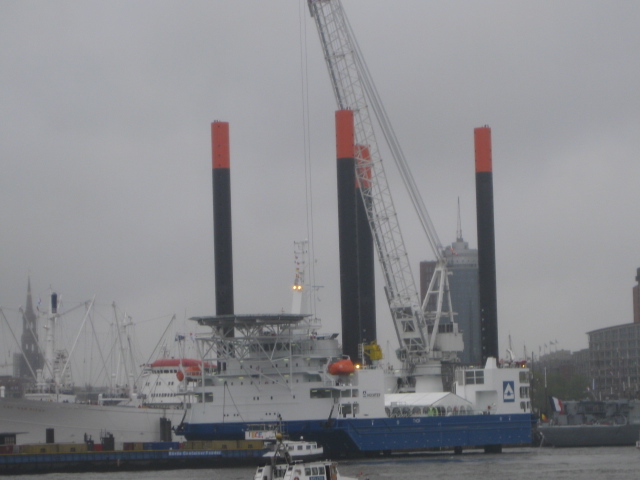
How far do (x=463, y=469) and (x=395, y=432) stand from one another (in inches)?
470

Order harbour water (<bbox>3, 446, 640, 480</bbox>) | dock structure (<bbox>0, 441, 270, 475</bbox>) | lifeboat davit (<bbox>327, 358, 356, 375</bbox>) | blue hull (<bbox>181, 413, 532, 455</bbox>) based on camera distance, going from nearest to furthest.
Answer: harbour water (<bbox>3, 446, 640, 480</bbox>)
dock structure (<bbox>0, 441, 270, 475</bbox>)
blue hull (<bbox>181, 413, 532, 455</bbox>)
lifeboat davit (<bbox>327, 358, 356, 375</bbox>)

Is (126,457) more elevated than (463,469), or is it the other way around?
(126,457)

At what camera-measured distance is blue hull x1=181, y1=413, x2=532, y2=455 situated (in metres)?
90.9

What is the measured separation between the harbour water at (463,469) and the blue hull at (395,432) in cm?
135

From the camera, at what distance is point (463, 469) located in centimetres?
8331

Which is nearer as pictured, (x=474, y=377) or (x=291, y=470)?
(x=291, y=470)

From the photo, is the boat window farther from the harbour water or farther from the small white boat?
the small white boat

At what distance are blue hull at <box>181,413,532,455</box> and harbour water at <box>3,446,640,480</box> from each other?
135 centimetres

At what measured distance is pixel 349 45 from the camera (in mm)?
118812

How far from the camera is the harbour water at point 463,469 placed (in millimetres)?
76562

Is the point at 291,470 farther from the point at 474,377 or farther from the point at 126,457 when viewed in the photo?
the point at 474,377

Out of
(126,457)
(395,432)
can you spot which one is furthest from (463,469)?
(126,457)

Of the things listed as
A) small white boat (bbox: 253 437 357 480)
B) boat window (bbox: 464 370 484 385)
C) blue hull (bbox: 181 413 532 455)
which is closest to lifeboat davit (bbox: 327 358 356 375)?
blue hull (bbox: 181 413 532 455)

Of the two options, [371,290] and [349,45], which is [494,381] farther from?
[349,45]
